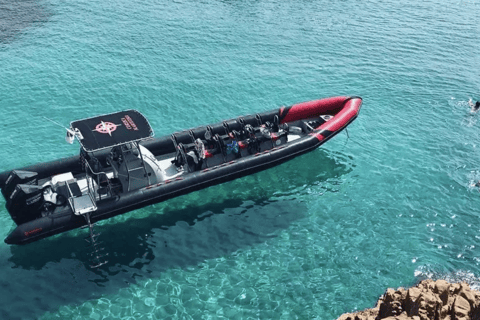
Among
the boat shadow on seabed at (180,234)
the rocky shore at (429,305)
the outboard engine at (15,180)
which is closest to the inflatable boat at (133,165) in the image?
the outboard engine at (15,180)

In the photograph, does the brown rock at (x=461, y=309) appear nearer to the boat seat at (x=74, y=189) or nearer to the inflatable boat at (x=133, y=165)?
the inflatable boat at (x=133, y=165)

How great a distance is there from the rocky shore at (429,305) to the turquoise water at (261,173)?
66.0 inches

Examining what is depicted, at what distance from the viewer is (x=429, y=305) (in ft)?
45.9

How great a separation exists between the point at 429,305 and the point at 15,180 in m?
16.3

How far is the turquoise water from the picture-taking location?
53.9 ft

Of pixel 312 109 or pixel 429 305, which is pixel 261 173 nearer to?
pixel 312 109

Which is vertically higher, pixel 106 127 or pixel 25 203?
pixel 106 127

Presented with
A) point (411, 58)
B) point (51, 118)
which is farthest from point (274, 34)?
point (51, 118)

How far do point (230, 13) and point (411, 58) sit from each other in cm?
1876

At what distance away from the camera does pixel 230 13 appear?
44.8 meters

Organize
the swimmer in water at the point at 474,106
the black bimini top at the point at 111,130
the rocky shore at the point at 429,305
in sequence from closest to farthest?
the rocky shore at the point at 429,305
the black bimini top at the point at 111,130
the swimmer in water at the point at 474,106

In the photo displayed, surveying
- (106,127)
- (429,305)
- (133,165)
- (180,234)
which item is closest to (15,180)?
(106,127)

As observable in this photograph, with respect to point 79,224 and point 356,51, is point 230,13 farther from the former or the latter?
point 79,224

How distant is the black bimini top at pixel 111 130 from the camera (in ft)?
55.9
